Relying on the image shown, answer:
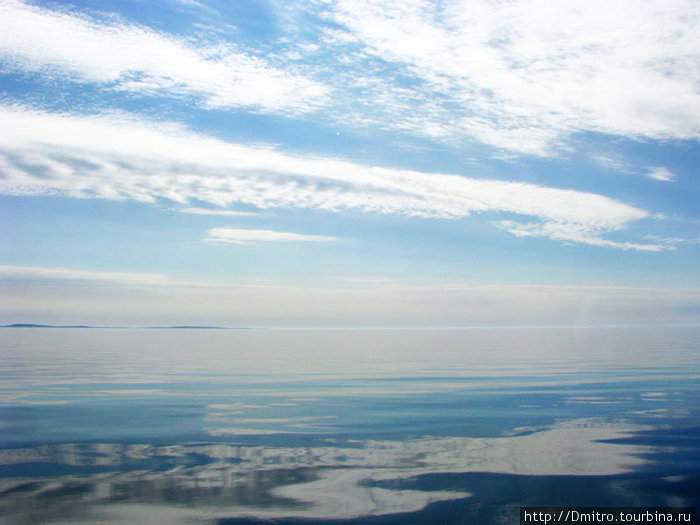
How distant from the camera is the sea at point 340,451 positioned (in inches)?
331

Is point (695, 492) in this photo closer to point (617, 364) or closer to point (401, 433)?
point (401, 433)

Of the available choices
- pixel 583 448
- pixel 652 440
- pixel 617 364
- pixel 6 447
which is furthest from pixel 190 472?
pixel 617 364

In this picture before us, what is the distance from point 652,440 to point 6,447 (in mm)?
14311

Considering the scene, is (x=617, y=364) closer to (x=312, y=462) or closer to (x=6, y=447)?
(x=312, y=462)

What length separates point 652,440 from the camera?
40.3 ft

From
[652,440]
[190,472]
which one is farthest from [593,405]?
[190,472]

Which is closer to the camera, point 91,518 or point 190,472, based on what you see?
point 91,518

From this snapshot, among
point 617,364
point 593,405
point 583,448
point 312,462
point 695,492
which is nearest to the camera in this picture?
point 695,492

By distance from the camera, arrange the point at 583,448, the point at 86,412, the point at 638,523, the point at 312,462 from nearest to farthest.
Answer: the point at 638,523, the point at 312,462, the point at 583,448, the point at 86,412

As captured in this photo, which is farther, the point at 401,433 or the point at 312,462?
the point at 401,433

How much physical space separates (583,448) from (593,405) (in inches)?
238

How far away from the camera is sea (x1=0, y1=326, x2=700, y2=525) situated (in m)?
8.41

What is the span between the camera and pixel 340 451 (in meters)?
11.6

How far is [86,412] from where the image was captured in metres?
16.0
